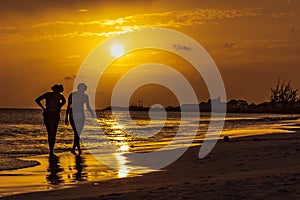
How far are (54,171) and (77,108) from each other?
4322 millimetres

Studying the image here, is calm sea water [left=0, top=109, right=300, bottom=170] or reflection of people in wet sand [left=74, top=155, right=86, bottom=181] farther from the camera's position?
calm sea water [left=0, top=109, right=300, bottom=170]

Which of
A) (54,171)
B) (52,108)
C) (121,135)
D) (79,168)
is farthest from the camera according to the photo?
(121,135)

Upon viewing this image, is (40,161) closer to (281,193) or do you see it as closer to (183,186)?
(183,186)

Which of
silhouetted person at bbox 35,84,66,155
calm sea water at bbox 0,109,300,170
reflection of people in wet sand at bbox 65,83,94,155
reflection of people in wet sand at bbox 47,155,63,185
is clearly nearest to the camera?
reflection of people in wet sand at bbox 47,155,63,185

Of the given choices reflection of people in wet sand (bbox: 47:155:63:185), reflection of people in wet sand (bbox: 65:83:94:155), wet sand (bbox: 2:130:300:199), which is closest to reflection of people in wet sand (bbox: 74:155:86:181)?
reflection of people in wet sand (bbox: 47:155:63:185)

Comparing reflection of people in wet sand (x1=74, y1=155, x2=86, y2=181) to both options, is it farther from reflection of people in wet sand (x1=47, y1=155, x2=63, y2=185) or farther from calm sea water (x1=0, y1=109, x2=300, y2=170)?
calm sea water (x1=0, y1=109, x2=300, y2=170)

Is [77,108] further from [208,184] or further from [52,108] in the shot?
[208,184]

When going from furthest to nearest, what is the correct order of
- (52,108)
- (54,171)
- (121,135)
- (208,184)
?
(121,135) → (52,108) → (54,171) → (208,184)

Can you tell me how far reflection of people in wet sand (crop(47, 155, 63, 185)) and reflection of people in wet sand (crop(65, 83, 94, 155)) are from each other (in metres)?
1.20

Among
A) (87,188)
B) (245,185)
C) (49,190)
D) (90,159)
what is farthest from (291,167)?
(90,159)

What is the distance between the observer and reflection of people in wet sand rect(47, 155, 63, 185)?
11.5 meters

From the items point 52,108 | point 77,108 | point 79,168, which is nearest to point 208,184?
point 79,168

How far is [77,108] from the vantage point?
17328 millimetres

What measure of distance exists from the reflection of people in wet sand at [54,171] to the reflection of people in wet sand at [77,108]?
1.20 metres
